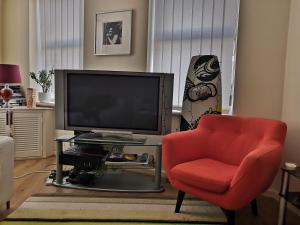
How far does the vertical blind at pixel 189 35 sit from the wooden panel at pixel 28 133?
162cm

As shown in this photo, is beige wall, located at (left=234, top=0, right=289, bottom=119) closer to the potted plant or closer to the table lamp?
the potted plant

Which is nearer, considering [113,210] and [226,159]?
[113,210]

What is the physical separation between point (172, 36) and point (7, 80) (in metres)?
1.99

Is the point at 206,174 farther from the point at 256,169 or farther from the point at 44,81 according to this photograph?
the point at 44,81

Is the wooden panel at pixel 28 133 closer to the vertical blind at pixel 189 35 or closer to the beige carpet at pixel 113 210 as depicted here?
the beige carpet at pixel 113 210

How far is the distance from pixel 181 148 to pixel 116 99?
841 mm

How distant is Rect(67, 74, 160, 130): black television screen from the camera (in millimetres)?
2445

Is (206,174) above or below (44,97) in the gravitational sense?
below

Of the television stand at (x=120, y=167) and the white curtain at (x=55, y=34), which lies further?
the white curtain at (x=55, y=34)

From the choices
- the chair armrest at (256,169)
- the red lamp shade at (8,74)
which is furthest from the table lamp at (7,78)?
the chair armrest at (256,169)

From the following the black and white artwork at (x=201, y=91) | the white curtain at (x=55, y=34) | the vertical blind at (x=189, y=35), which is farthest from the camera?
the white curtain at (x=55, y=34)

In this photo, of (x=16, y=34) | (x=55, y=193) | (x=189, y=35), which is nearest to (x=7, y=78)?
(x=16, y=34)

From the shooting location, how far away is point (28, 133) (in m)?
3.20

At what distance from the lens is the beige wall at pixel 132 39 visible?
2.90 metres
